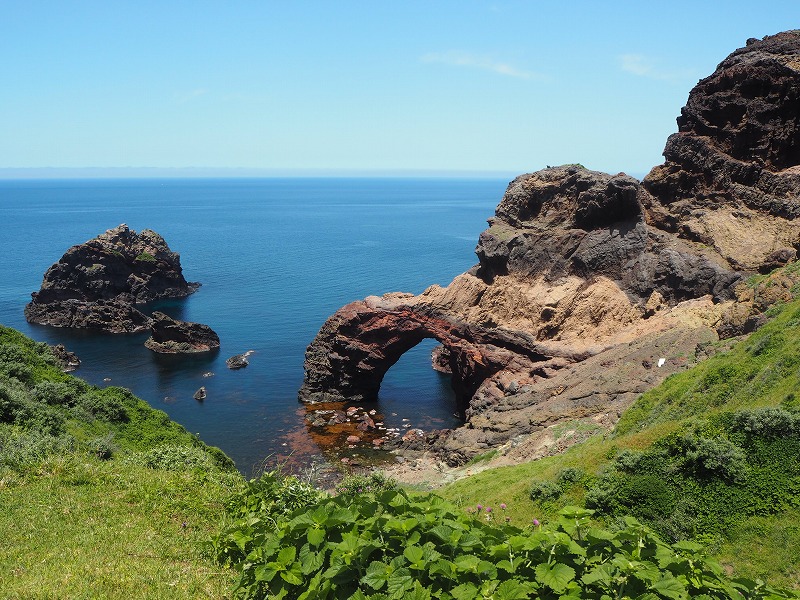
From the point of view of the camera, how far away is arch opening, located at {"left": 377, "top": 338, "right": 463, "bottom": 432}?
62.5 m

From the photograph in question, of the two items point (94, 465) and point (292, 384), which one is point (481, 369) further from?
point (94, 465)

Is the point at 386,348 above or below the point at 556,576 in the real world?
below

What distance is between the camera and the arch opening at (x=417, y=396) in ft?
205

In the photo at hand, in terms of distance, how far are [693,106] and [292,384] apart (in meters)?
47.7

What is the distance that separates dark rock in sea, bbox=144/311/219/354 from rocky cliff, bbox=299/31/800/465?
31716mm

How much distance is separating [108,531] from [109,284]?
98.9 meters

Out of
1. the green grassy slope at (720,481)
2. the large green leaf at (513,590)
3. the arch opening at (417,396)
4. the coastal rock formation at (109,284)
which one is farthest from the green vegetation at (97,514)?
the coastal rock formation at (109,284)

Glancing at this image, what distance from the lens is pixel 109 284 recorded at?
104250 millimetres

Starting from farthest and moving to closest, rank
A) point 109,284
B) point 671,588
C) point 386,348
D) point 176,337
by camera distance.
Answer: point 109,284 → point 176,337 → point 386,348 → point 671,588

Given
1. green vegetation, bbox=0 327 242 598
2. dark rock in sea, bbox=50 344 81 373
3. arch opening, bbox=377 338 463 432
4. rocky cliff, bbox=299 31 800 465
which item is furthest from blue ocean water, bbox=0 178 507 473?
green vegetation, bbox=0 327 242 598

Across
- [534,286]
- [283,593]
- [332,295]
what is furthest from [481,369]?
[332,295]

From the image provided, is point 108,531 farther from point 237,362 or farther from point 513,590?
point 237,362

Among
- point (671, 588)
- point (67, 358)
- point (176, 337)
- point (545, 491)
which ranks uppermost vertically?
point (671, 588)

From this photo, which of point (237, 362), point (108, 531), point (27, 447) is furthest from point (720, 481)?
point (237, 362)
